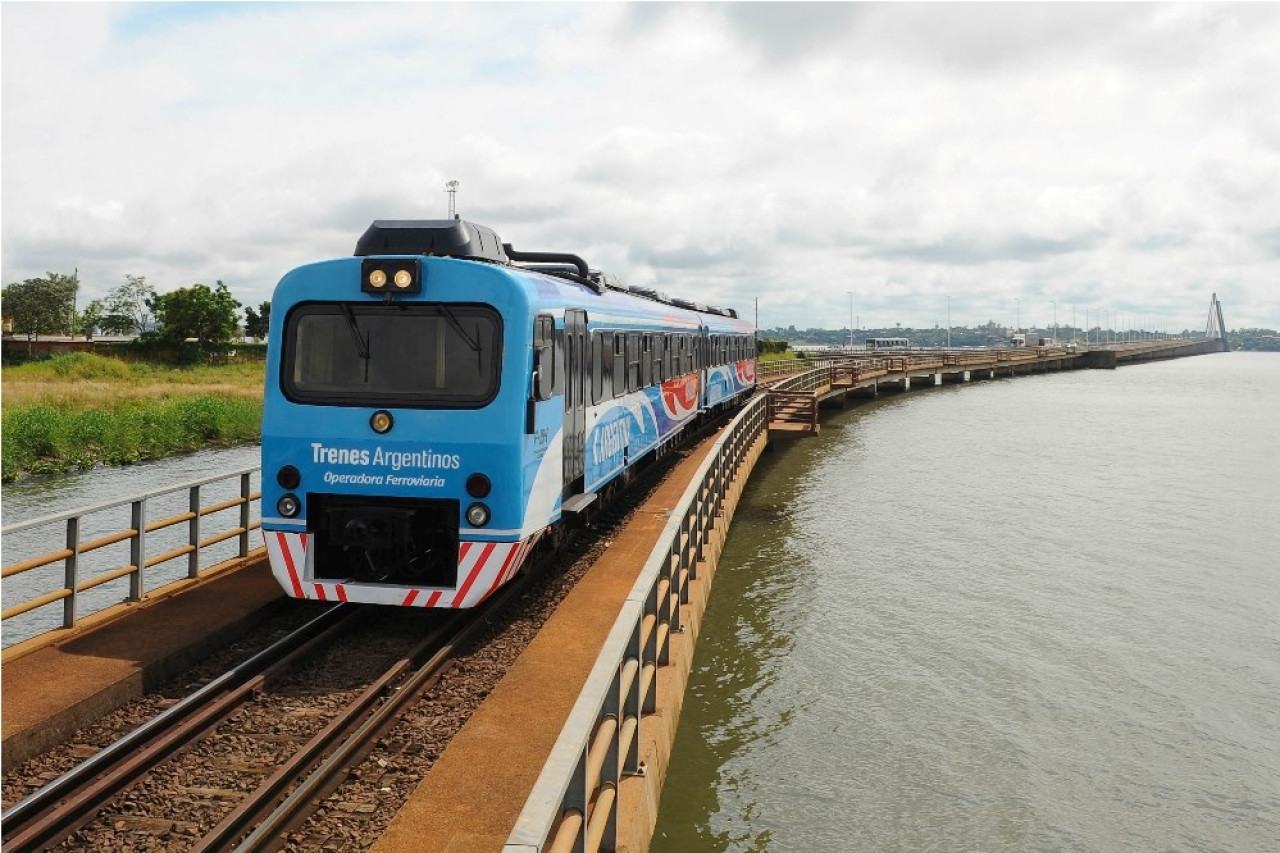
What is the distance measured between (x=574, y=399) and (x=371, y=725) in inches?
205

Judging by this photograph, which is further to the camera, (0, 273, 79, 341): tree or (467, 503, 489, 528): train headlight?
(0, 273, 79, 341): tree

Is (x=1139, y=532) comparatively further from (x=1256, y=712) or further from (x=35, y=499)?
(x=35, y=499)

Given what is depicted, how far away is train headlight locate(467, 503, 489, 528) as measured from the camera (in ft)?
30.7

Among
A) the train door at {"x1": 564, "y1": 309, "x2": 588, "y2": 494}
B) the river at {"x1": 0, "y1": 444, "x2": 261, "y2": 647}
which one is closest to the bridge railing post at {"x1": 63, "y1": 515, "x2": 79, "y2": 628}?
the river at {"x1": 0, "y1": 444, "x2": 261, "y2": 647}

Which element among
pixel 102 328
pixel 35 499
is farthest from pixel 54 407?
pixel 102 328

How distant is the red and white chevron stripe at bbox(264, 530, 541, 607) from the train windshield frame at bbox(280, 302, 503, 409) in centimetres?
128

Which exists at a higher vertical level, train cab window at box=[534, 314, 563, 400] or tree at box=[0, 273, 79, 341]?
tree at box=[0, 273, 79, 341]

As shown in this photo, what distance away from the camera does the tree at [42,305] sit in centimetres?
8506

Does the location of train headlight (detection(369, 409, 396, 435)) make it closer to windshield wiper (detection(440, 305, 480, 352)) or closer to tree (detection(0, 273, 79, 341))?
windshield wiper (detection(440, 305, 480, 352))

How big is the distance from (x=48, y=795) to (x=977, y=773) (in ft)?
26.6

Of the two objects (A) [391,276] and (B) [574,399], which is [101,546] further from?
(B) [574,399]

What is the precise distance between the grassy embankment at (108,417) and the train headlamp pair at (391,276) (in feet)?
72.1

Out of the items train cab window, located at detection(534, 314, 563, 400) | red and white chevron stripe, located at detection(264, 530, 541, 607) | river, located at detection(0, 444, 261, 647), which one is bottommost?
river, located at detection(0, 444, 261, 647)

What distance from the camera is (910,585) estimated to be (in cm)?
1773
